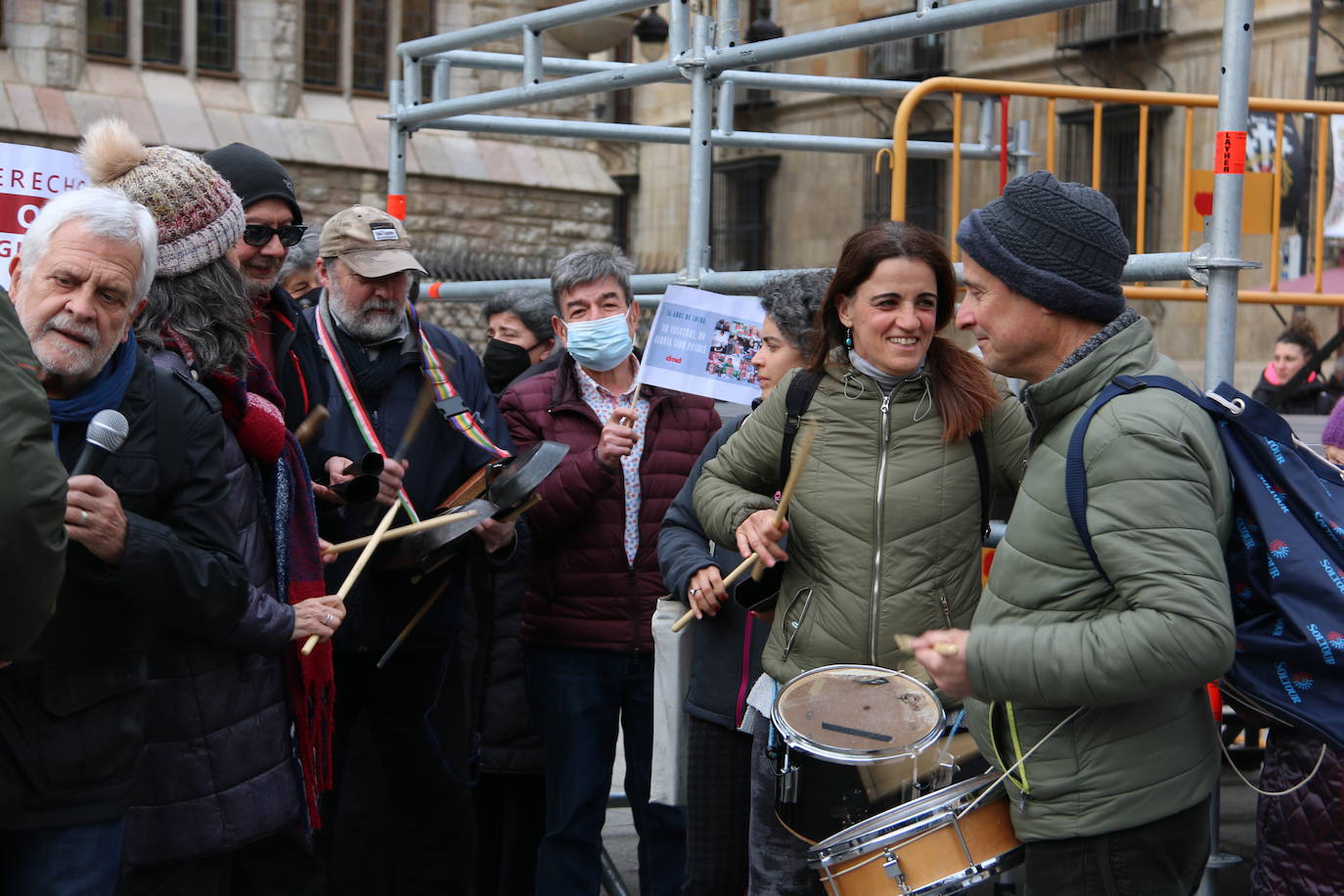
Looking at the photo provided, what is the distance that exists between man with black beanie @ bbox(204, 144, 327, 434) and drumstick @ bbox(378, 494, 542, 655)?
1.94 feet

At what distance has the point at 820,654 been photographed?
3338mm

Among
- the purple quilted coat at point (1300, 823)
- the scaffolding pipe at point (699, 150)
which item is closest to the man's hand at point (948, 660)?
the purple quilted coat at point (1300, 823)

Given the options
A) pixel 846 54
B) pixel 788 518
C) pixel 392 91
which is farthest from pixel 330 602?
pixel 846 54

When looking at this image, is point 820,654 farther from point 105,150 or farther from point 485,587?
point 105,150

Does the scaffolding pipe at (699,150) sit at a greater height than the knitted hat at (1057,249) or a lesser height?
greater

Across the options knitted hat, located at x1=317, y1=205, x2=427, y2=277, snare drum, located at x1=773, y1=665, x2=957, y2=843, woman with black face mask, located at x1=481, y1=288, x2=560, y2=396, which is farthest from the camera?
woman with black face mask, located at x1=481, y1=288, x2=560, y2=396

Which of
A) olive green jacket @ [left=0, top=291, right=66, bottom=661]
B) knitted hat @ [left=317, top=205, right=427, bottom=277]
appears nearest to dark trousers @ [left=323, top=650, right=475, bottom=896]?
knitted hat @ [left=317, top=205, right=427, bottom=277]

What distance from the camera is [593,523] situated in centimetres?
455

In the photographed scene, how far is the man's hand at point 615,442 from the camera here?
171 inches

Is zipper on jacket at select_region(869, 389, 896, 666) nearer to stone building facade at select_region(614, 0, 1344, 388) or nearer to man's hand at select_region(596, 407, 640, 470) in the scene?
man's hand at select_region(596, 407, 640, 470)

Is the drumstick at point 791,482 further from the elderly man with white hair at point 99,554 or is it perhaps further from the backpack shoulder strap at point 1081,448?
the elderly man with white hair at point 99,554

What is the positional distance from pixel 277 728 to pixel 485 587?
122cm

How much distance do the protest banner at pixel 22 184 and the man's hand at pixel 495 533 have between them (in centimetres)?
131

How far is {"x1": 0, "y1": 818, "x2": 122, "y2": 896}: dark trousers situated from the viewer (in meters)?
2.84
